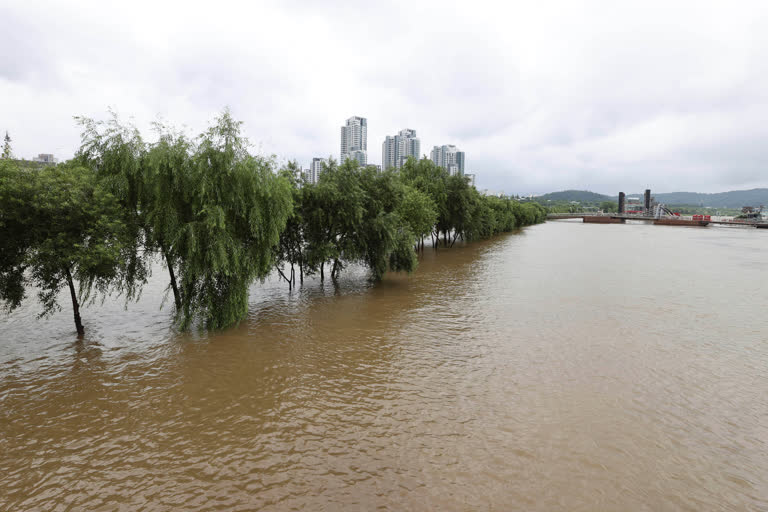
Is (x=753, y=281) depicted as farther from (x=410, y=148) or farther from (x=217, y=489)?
(x=410, y=148)

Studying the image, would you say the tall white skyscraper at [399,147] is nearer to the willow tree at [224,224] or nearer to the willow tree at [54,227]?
the willow tree at [224,224]

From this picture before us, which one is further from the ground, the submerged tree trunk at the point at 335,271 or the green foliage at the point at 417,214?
the green foliage at the point at 417,214

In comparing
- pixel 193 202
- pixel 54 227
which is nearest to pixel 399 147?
pixel 193 202

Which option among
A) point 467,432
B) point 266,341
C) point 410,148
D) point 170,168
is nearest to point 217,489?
point 467,432

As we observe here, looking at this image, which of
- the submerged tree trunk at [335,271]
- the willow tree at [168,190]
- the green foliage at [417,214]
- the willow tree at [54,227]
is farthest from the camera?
the green foliage at [417,214]

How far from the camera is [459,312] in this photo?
22.4 metres

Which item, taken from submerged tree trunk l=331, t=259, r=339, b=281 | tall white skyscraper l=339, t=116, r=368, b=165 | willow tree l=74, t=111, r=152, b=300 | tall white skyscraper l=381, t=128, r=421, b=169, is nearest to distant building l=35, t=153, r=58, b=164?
Result: willow tree l=74, t=111, r=152, b=300

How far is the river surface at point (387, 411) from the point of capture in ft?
27.3

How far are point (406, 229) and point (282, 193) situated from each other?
41.2 ft

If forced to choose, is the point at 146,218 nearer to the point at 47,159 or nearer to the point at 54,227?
the point at 54,227

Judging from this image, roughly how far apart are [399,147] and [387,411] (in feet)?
472

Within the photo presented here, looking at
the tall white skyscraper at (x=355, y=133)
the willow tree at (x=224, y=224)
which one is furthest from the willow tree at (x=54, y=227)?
the tall white skyscraper at (x=355, y=133)

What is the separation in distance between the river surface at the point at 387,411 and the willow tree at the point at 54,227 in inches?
141

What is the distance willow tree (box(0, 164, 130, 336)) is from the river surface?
11.8 feet
